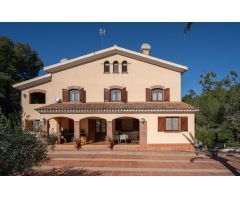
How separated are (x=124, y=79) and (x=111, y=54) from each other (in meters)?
2.45

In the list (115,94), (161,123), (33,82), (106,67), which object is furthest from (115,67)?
(33,82)

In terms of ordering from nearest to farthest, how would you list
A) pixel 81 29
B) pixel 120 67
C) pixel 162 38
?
pixel 81 29, pixel 162 38, pixel 120 67

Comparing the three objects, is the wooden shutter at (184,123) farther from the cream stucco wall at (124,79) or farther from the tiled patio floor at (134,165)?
the cream stucco wall at (124,79)

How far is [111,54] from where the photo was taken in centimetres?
1908

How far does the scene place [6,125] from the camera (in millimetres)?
6223

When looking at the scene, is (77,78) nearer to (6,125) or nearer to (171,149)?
(171,149)

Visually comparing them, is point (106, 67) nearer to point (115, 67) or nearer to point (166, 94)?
point (115, 67)

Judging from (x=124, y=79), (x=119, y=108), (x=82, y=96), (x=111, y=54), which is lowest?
(x=119, y=108)

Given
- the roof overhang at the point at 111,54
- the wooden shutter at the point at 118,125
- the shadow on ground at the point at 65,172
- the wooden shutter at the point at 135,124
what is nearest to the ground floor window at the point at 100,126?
the wooden shutter at the point at 118,125

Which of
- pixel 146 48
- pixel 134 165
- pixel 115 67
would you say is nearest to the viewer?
pixel 134 165

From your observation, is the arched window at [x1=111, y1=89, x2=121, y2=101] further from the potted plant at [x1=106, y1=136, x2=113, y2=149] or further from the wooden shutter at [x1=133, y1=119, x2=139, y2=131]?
the potted plant at [x1=106, y1=136, x2=113, y2=149]
